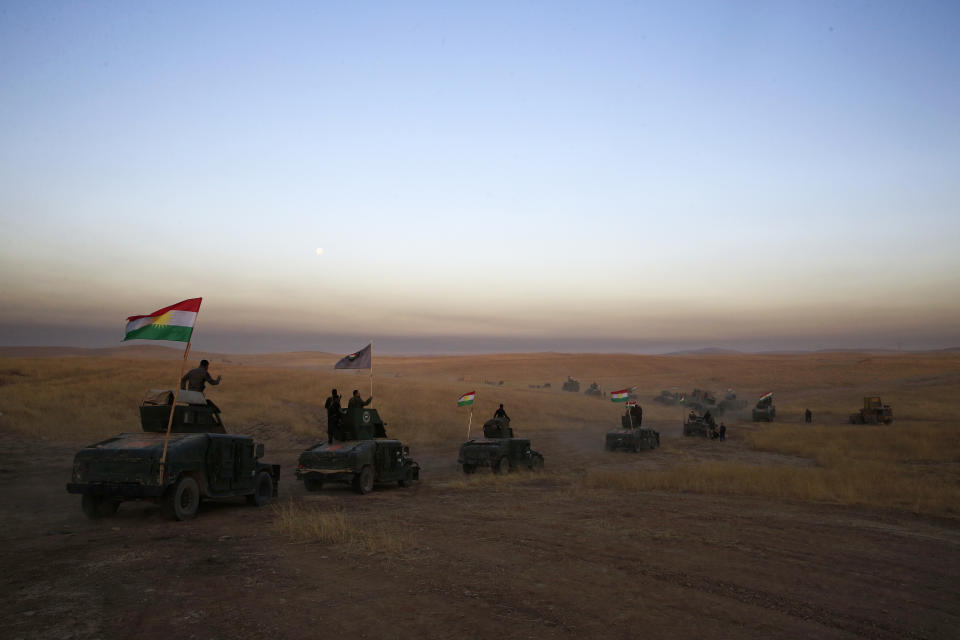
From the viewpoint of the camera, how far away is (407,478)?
1955 centimetres

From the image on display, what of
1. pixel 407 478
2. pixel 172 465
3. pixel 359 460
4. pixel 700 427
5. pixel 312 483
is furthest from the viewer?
pixel 700 427

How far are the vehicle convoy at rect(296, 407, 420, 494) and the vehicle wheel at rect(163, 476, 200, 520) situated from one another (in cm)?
454

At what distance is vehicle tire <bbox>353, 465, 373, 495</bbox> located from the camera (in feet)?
57.7

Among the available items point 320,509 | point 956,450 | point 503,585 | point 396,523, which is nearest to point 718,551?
point 503,585

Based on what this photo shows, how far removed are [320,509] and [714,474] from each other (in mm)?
12227

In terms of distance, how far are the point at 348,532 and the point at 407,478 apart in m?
8.34

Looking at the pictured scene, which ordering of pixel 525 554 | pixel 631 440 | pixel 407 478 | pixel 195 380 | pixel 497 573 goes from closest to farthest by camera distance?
pixel 497 573 < pixel 525 554 < pixel 195 380 < pixel 407 478 < pixel 631 440

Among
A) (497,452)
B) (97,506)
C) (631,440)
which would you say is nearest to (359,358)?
(497,452)

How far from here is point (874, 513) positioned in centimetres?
1434

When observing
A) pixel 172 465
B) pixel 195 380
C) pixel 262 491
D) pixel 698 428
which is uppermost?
pixel 195 380

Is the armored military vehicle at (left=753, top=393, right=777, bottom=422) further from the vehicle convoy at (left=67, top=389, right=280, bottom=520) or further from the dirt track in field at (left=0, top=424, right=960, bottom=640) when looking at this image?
the vehicle convoy at (left=67, top=389, right=280, bottom=520)

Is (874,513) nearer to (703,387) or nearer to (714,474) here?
(714,474)

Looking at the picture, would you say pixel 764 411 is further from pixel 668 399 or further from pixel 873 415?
pixel 668 399

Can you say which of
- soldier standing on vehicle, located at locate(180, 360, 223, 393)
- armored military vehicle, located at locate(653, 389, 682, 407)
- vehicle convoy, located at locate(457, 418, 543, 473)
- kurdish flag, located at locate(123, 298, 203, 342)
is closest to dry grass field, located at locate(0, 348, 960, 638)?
vehicle convoy, located at locate(457, 418, 543, 473)
